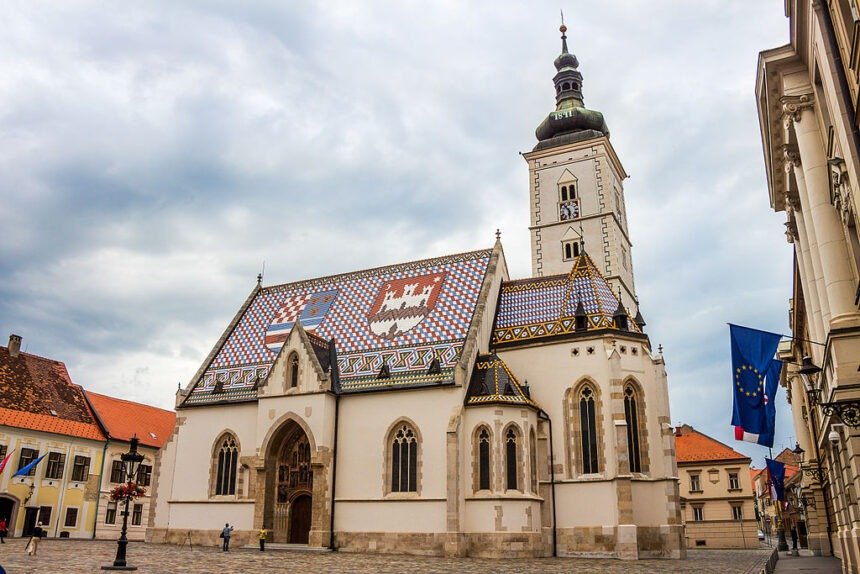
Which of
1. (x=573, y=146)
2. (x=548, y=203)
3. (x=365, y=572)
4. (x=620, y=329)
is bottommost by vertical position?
(x=365, y=572)

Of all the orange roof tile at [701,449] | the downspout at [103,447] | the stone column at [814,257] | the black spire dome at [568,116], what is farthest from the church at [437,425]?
the orange roof tile at [701,449]

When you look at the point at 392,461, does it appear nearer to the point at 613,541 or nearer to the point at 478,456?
the point at 478,456

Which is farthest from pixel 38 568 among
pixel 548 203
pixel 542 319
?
pixel 548 203

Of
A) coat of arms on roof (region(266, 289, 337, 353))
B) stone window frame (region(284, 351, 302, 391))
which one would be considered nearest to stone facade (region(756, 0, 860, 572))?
stone window frame (region(284, 351, 302, 391))

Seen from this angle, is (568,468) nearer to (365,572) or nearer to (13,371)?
(365,572)

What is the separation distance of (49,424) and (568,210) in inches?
1433

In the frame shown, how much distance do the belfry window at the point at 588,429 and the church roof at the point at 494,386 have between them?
7.38 ft

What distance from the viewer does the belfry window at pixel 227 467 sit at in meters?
34.3

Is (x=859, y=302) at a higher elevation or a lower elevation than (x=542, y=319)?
lower

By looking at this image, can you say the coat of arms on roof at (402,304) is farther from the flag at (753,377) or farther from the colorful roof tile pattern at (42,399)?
the colorful roof tile pattern at (42,399)

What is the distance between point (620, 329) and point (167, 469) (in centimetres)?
2395

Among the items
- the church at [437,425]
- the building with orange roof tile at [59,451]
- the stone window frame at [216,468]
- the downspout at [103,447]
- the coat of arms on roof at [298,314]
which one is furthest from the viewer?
the downspout at [103,447]

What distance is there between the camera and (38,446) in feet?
131

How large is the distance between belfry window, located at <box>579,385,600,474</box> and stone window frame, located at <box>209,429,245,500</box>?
16.5 metres
